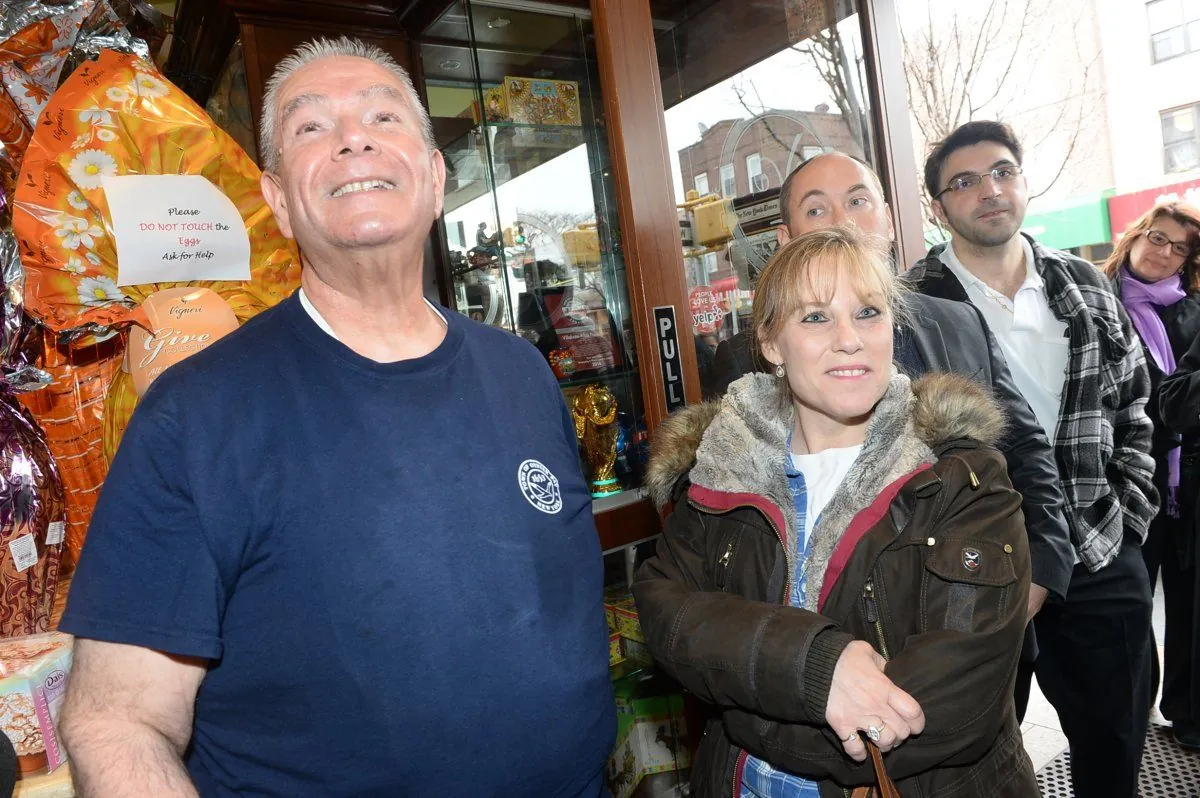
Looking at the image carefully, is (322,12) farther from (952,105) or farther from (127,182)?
(952,105)

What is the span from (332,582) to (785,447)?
0.77 m

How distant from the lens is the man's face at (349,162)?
1.09 meters

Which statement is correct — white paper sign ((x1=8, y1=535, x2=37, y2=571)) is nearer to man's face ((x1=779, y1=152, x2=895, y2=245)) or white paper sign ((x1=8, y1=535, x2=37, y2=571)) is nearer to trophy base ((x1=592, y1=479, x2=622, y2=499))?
trophy base ((x1=592, y1=479, x2=622, y2=499))

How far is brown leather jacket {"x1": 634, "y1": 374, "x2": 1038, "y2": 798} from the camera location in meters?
1.08


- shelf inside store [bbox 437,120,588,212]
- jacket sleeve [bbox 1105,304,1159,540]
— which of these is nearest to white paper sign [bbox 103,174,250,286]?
shelf inside store [bbox 437,120,588,212]

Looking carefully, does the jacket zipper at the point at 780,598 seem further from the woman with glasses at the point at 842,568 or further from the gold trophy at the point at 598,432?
the gold trophy at the point at 598,432

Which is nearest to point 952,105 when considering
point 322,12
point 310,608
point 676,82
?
point 676,82

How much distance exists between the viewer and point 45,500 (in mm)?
1208

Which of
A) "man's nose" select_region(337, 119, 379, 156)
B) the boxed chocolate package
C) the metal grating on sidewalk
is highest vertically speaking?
"man's nose" select_region(337, 119, 379, 156)

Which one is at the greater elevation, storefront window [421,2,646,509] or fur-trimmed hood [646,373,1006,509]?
storefront window [421,2,646,509]

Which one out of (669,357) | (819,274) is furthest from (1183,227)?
(819,274)

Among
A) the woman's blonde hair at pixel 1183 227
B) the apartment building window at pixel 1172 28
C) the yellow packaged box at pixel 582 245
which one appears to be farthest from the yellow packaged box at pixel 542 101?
the apartment building window at pixel 1172 28

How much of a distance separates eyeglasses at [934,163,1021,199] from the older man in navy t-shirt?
1.49 m

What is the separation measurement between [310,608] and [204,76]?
180 cm
